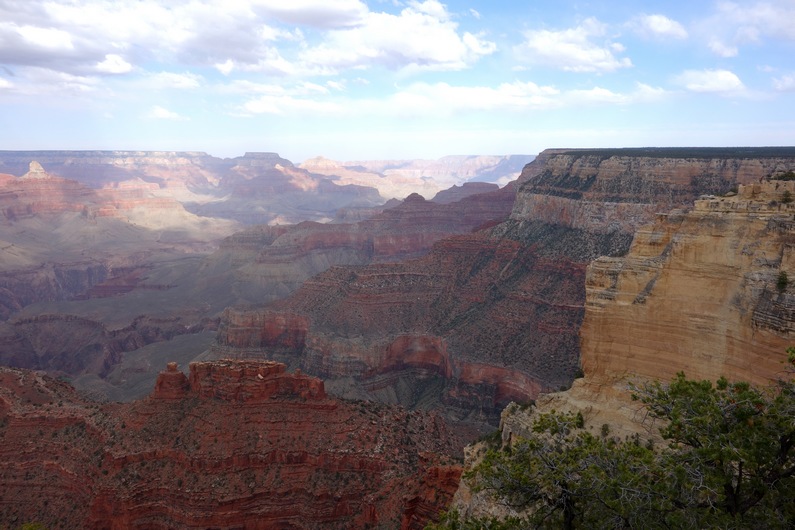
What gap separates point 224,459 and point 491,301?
36927 millimetres

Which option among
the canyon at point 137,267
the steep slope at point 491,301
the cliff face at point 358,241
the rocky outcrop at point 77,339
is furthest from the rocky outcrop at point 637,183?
the rocky outcrop at point 77,339

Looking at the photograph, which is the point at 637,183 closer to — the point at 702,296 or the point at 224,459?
the point at 702,296

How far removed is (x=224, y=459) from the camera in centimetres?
3036

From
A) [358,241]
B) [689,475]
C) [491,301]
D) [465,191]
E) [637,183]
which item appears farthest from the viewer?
[465,191]

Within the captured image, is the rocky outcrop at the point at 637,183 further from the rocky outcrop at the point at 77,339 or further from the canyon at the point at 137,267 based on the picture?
the rocky outcrop at the point at 77,339

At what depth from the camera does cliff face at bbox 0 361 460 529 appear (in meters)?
29.1

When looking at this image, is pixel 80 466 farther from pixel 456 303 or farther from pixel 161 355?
pixel 161 355

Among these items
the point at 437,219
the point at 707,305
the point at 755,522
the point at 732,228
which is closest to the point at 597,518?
the point at 755,522

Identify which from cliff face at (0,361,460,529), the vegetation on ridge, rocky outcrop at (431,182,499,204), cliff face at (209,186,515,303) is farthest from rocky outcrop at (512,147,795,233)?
rocky outcrop at (431,182,499,204)

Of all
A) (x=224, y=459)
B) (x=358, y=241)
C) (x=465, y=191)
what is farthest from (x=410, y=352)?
(x=465, y=191)

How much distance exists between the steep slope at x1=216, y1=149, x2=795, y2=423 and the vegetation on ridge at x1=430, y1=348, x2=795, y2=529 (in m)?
→ 34.5

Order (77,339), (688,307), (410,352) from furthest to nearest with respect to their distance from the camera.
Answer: (77,339), (410,352), (688,307)

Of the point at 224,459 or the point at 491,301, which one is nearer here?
the point at 224,459

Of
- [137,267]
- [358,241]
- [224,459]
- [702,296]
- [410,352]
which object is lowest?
[137,267]
